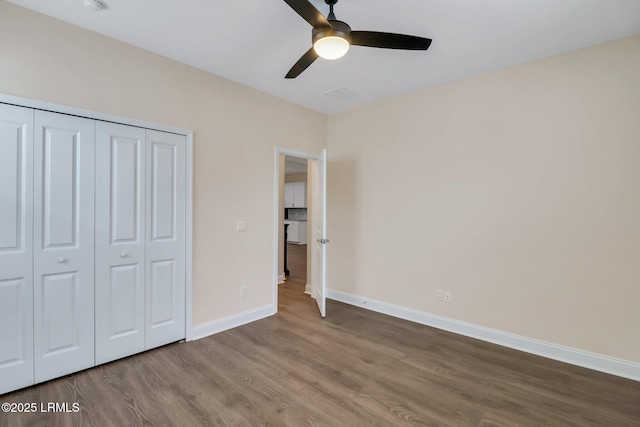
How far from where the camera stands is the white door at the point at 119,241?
245cm

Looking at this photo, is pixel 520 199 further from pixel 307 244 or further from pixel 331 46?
pixel 307 244

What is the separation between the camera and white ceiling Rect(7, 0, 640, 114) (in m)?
2.05

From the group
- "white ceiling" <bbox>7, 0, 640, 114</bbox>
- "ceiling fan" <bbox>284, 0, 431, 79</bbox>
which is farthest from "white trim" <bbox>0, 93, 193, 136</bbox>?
"ceiling fan" <bbox>284, 0, 431, 79</bbox>

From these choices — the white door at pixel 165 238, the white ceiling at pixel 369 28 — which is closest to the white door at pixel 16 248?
the white door at pixel 165 238

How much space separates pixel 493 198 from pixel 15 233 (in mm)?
4128

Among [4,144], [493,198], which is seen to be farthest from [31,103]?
[493,198]

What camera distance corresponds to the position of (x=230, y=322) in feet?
10.7

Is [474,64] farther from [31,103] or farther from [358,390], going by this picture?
[31,103]

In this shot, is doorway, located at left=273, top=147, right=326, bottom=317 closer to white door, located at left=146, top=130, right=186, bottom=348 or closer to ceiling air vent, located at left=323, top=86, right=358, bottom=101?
ceiling air vent, located at left=323, top=86, right=358, bottom=101

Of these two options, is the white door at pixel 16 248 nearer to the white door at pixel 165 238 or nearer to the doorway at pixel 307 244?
the white door at pixel 165 238

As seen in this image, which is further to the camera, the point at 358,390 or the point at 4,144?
the point at 358,390

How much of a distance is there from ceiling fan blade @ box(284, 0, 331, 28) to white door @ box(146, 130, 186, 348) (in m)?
1.83

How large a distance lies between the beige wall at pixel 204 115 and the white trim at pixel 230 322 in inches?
2.4

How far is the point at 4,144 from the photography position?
2.04 meters
